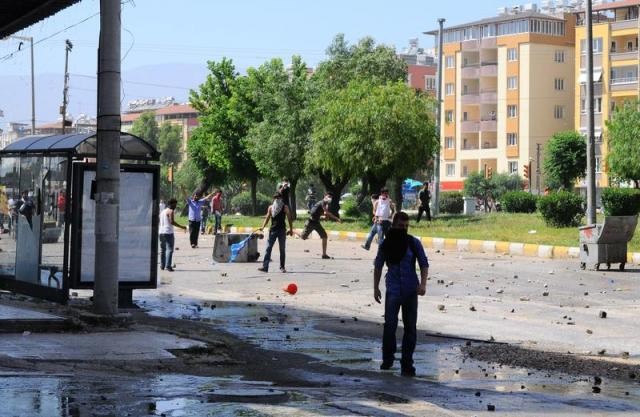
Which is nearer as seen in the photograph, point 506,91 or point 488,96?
point 506,91

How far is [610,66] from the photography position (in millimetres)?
101750

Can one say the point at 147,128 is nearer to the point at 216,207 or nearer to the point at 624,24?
the point at 624,24

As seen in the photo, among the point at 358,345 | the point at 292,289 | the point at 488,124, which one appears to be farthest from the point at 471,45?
the point at 358,345

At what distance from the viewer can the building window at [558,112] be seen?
108562 millimetres

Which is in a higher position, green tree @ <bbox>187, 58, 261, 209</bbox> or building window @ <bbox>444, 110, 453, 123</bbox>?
building window @ <bbox>444, 110, 453, 123</bbox>

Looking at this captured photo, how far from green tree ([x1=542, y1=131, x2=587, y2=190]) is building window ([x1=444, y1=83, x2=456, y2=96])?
102 feet

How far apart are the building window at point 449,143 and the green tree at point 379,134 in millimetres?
66060

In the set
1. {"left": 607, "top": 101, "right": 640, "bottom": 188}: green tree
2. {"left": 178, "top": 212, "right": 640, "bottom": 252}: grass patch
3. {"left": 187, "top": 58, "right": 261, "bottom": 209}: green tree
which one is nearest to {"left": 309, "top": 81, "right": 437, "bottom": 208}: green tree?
{"left": 178, "top": 212, "right": 640, "bottom": 252}: grass patch

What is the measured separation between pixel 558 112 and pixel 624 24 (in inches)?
424

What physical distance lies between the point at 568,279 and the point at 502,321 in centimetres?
758

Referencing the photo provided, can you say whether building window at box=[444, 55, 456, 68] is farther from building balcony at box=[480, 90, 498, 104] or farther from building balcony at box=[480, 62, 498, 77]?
building balcony at box=[480, 90, 498, 104]

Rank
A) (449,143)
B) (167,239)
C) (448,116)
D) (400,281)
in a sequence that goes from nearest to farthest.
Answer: (400,281) < (167,239) < (449,143) < (448,116)

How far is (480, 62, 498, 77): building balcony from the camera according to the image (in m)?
114

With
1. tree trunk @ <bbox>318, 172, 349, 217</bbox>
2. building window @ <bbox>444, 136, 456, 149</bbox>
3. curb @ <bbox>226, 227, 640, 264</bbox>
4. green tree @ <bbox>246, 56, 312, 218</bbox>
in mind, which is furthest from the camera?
building window @ <bbox>444, 136, 456, 149</bbox>
